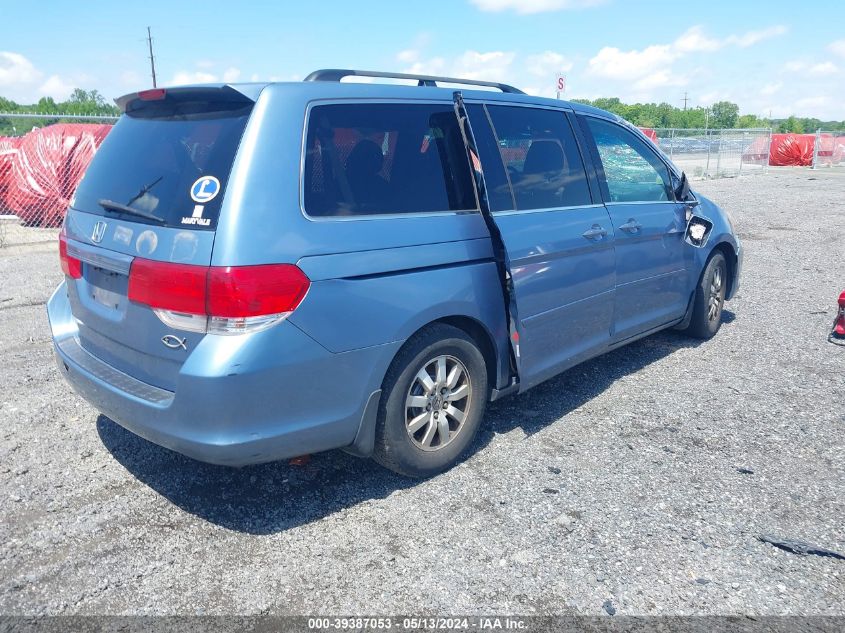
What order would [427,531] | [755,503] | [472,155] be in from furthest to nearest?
[472,155] → [755,503] → [427,531]

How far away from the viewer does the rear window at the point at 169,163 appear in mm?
2809

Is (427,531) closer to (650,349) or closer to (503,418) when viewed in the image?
(503,418)

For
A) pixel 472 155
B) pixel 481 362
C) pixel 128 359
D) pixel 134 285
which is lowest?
pixel 481 362

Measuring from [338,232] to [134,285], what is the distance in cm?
89

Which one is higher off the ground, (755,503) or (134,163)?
(134,163)

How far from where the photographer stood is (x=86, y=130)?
39.9ft

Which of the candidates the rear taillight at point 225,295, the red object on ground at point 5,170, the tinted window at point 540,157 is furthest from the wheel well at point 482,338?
the red object on ground at point 5,170

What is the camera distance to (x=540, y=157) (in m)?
4.10

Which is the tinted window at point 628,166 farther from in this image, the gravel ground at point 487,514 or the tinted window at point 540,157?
the gravel ground at point 487,514

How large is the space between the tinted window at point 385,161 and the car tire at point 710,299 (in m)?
2.87

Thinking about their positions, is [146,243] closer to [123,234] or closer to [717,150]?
[123,234]

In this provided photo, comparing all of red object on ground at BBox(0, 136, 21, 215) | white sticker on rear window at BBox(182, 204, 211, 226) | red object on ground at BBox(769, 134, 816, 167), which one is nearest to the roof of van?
white sticker on rear window at BBox(182, 204, 211, 226)

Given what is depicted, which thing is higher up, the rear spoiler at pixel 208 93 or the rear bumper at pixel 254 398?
the rear spoiler at pixel 208 93

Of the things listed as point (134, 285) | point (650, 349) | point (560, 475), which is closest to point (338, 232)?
point (134, 285)
